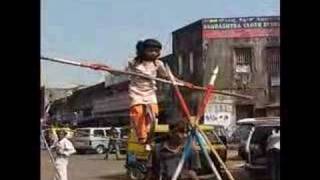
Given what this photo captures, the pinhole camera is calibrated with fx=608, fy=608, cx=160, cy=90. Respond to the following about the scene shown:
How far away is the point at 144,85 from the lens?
9.94 ft

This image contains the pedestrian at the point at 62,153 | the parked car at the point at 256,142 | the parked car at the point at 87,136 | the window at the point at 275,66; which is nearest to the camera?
the window at the point at 275,66

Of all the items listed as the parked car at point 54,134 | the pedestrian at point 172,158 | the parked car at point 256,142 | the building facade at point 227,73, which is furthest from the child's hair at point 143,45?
the parked car at point 256,142

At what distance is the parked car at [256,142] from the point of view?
448 cm

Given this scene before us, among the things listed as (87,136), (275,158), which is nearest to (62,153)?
Result: (87,136)

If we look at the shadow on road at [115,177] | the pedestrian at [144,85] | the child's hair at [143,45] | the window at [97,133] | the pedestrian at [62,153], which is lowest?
the shadow on road at [115,177]

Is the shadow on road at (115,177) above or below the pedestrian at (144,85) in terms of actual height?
below

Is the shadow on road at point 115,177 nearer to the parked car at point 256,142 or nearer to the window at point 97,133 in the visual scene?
the window at point 97,133

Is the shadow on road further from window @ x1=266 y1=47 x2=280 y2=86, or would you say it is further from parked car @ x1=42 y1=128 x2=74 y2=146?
window @ x1=266 y1=47 x2=280 y2=86

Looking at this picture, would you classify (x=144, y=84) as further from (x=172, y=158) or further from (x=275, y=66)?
(x=275, y=66)

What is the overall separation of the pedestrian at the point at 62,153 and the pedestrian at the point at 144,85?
0.64 m

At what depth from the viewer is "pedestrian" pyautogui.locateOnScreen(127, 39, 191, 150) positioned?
2.83m

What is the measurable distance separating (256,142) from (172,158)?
94.7 inches

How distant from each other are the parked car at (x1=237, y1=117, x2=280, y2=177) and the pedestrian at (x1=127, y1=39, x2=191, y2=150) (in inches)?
51.4
